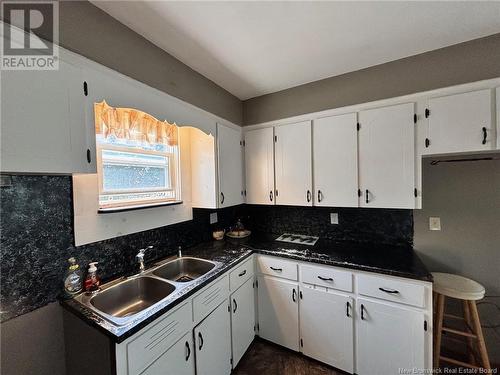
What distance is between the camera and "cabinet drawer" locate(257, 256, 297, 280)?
176 centimetres

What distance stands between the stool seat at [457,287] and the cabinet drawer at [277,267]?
1.03 meters

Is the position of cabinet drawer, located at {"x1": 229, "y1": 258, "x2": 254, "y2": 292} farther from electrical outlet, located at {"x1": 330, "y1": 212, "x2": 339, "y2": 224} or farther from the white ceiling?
the white ceiling

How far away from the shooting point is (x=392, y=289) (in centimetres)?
142

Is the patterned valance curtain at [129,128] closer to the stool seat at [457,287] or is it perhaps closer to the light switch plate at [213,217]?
the light switch plate at [213,217]

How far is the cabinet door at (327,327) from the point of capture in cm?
157

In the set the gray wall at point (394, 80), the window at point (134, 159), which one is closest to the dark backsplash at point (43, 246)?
the window at point (134, 159)

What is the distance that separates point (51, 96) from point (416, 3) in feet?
6.27

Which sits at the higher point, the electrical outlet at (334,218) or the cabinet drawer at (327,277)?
the electrical outlet at (334,218)

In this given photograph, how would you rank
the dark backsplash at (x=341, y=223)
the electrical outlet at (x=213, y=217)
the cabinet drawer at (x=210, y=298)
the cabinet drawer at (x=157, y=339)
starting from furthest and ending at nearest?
1. the electrical outlet at (x=213, y=217)
2. the dark backsplash at (x=341, y=223)
3. the cabinet drawer at (x=210, y=298)
4. the cabinet drawer at (x=157, y=339)

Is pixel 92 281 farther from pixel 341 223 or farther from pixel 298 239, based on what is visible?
pixel 341 223

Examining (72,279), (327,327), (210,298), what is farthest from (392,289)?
(72,279)

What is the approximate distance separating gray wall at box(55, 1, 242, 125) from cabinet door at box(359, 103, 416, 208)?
4.74 feet

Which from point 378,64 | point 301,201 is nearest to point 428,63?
point 378,64

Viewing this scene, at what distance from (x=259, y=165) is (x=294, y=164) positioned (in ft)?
1.29
